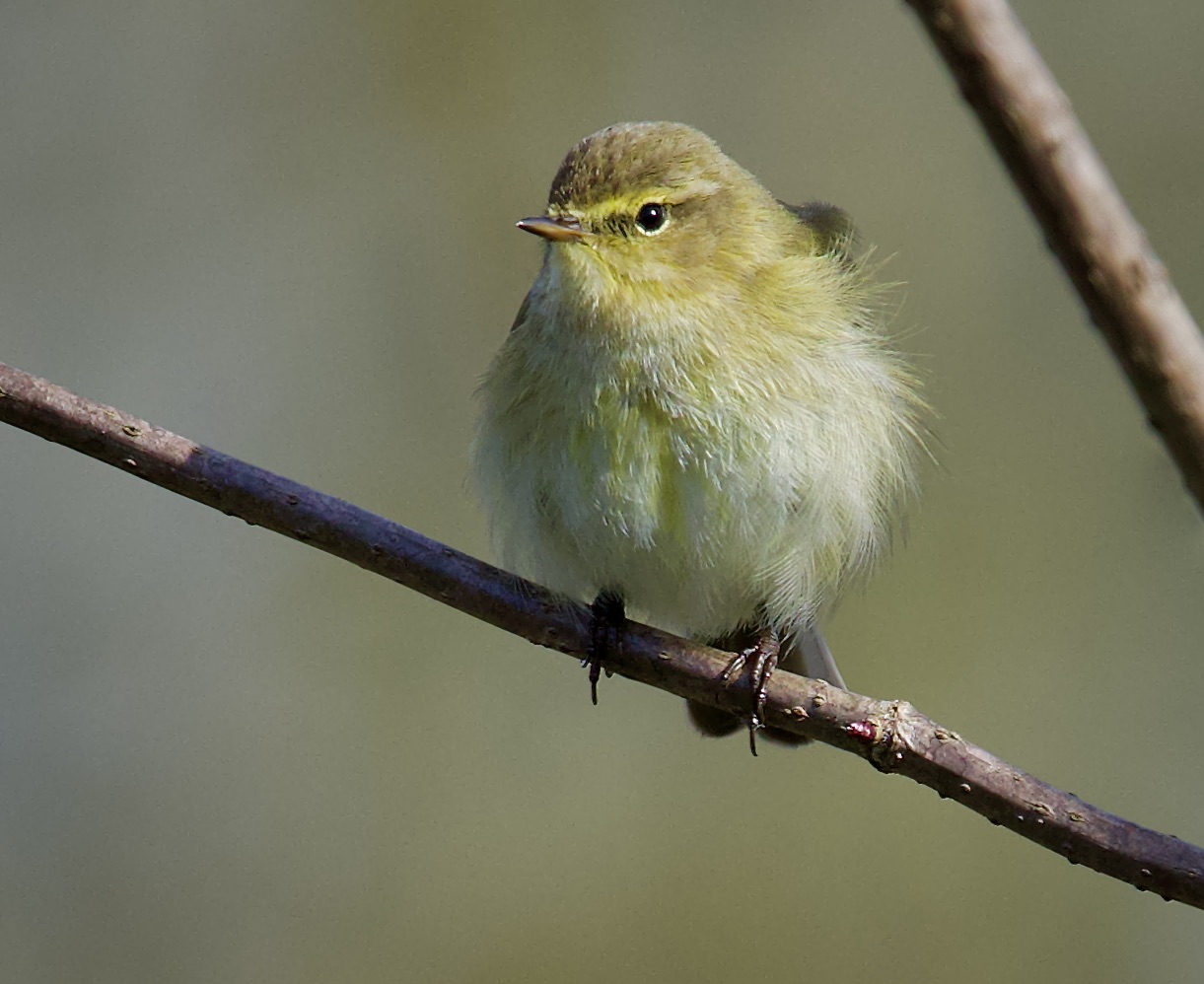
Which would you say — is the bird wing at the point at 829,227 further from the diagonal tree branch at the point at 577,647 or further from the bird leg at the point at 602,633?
the diagonal tree branch at the point at 577,647

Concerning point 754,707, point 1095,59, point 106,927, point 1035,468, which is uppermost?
point 1095,59

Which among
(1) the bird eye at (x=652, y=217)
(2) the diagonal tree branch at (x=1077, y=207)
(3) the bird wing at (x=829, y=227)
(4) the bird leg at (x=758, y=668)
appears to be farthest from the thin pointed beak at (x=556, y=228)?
(2) the diagonal tree branch at (x=1077, y=207)

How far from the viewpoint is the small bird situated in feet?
9.89

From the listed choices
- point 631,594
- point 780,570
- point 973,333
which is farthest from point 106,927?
point 973,333

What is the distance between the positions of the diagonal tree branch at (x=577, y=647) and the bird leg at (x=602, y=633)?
2.6 inches

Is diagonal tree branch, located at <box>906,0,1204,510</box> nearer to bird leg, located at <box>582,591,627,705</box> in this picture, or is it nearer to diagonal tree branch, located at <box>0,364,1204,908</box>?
diagonal tree branch, located at <box>0,364,1204,908</box>

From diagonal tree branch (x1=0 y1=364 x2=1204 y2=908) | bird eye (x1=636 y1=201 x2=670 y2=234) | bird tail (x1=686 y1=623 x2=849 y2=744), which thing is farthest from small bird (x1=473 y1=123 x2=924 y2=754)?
bird tail (x1=686 y1=623 x2=849 y2=744)

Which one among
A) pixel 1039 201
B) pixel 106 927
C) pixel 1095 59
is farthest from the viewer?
pixel 1095 59

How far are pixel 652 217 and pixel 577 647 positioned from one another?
3.28ft

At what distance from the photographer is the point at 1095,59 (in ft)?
18.4

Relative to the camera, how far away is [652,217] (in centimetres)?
313

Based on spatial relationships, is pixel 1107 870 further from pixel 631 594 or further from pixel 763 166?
pixel 763 166

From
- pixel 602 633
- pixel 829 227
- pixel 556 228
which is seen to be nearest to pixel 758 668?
pixel 602 633

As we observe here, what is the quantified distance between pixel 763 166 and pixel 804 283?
2484mm
